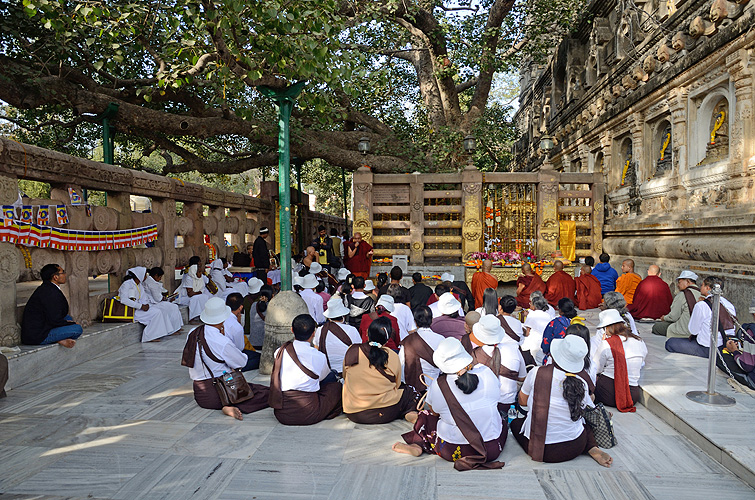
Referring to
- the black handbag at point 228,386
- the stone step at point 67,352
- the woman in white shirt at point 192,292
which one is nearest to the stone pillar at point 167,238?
the woman in white shirt at point 192,292

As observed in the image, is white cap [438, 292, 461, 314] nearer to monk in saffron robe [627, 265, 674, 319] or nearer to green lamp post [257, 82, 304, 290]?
green lamp post [257, 82, 304, 290]

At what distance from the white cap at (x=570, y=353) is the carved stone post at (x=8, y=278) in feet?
20.3

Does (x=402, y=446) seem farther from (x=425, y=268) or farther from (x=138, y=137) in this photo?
(x=138, y=137)

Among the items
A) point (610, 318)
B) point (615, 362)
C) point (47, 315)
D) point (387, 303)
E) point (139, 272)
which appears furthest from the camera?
point (139, 272)

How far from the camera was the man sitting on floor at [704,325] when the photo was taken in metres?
5.87

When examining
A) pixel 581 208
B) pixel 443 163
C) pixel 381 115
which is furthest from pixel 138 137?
pixel 581 208

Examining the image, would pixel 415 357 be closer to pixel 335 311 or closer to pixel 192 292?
pixel 335 311

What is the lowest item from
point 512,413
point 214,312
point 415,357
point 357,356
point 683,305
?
point 512,413

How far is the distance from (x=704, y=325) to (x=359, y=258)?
7.63m

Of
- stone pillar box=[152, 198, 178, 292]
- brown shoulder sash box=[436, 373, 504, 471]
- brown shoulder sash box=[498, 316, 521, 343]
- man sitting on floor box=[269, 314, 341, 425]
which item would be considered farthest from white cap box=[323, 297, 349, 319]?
stone pillar box=[152, 198, 178, 292]

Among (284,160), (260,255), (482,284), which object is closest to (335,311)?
(284,160)

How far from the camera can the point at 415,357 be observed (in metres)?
5.12

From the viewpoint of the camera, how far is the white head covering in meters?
8.32

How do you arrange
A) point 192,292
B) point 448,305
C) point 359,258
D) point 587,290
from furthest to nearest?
point 359,258, point 587,290, point 192,292, point 448,305
